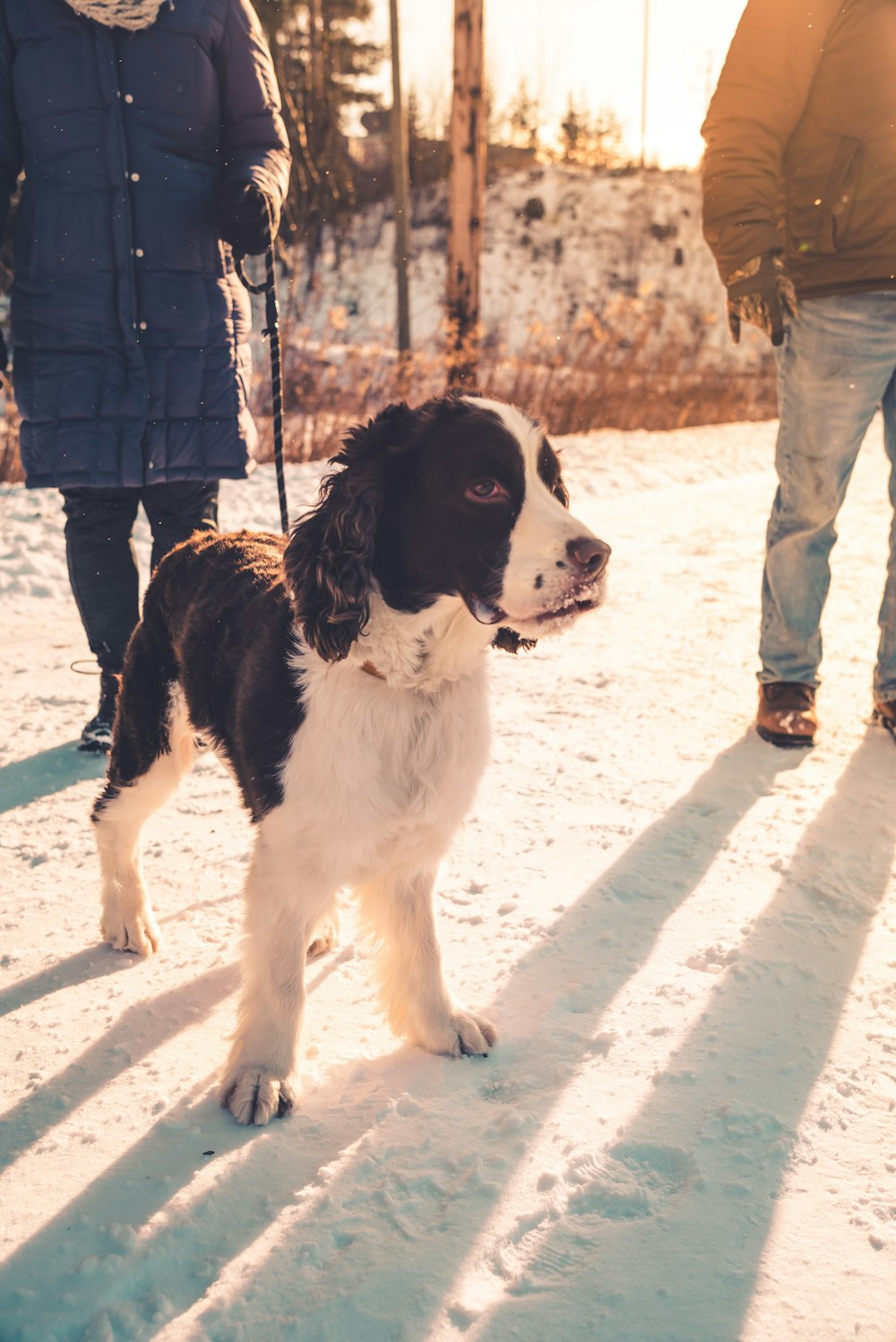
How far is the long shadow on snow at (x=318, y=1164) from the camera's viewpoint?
5.36 feet

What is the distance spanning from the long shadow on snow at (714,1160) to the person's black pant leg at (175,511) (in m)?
2.37

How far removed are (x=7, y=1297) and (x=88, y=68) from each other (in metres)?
3.39

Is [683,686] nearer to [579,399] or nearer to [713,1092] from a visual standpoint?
[713,1092]

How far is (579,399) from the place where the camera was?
11445 millimetres

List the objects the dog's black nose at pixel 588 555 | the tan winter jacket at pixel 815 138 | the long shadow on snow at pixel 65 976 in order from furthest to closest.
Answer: the tan winter jacket at pixel 815 138 < the long shadow on snow at pixel 65 976 < the dog's black nose at pixel 588 555

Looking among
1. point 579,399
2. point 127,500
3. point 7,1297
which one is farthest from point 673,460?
point 7,1297

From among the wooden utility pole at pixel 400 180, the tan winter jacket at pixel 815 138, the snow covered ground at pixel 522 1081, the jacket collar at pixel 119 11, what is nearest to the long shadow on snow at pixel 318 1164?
the snow covered ground at pixel 522 1081

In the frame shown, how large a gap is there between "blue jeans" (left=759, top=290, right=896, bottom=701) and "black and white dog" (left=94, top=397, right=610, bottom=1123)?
191 cm

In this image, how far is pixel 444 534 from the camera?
208cm

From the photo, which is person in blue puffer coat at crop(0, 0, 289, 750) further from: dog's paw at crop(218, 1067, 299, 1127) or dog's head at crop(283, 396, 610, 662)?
dog's paw at crop(218, 1067, 299, 1127)

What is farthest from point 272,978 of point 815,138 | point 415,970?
point 815,138

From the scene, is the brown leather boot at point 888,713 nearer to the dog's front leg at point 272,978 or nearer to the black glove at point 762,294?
the black glove at point 762,294

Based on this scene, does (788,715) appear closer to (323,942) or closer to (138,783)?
(323,942)

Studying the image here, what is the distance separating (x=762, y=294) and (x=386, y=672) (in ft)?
7.37
